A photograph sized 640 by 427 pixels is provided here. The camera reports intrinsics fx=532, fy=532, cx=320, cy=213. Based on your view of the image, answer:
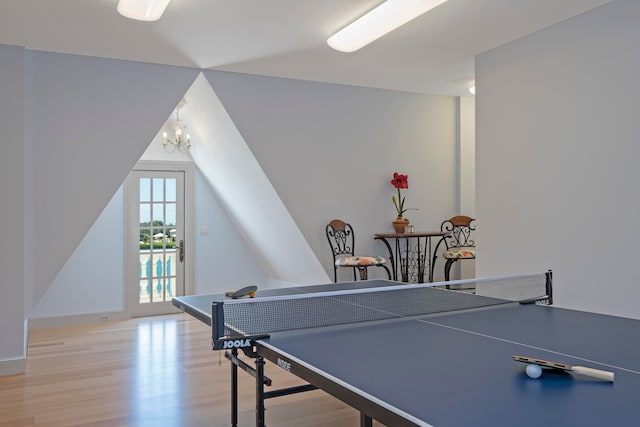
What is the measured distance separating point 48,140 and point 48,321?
2246mm

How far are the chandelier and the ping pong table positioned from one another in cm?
379

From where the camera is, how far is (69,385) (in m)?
3.48

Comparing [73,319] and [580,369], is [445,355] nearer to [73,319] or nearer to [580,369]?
[580,369]

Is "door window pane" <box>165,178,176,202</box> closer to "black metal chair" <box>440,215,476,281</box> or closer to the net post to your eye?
"black metal chair" <box>440,215,476,281</box>

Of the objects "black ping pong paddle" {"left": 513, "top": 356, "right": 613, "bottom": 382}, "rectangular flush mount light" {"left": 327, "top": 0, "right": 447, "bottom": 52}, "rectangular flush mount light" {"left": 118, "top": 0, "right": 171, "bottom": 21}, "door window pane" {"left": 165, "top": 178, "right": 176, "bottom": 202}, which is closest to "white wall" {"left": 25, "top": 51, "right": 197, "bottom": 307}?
"rectangular flush mount light" {"left": 118, "top": 0, "right": 171, "bottom": 21}

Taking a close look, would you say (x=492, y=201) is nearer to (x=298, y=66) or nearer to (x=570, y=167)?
(x=570, y=167)

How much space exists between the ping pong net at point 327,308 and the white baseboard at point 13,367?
2.19 m

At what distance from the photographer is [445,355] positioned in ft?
5.17

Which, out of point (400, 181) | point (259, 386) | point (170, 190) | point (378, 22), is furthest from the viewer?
point (170, 190)

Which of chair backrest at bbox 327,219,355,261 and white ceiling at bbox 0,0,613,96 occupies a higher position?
white ceiling at bbox 0,0,613,96

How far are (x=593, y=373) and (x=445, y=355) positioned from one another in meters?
0.40

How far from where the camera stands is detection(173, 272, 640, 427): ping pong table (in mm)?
1145

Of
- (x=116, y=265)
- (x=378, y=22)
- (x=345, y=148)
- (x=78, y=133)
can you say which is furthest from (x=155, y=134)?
(x=378, y=22)

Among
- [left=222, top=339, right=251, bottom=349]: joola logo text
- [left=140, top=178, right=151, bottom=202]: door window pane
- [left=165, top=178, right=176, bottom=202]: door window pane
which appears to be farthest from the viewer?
[left=165, top=178, right=176, bottom=202]: door window pane
